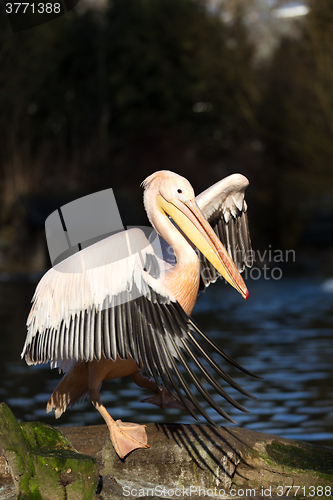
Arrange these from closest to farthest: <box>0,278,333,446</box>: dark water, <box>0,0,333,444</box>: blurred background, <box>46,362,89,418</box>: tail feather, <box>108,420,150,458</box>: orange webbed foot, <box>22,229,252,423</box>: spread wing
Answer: <box>22,229,252,423</box>: spread wing
<box>108,420,150,458</box>: orange webbed foot
<box>46,362,89,418</box>: tail feather
<box>0,278,333,446</box>: dark water
<box>0,0,333,444</box>: blurred background

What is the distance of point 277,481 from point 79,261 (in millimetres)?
1353

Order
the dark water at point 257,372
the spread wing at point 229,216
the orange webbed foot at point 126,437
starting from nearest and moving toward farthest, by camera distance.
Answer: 1. the orange webbed foot at point 126,437
2. the spread wing at point 229,216
3. the dark water at point 257,372

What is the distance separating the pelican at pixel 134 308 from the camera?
2.63m

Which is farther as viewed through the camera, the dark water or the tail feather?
the dark water

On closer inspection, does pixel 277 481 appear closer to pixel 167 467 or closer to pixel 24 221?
pixel 167 467

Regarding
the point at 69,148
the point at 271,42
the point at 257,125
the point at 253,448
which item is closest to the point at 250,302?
the point at 257,125

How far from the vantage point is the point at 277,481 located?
9.59 feet

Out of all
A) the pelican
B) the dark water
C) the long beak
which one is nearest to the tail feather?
the pelican

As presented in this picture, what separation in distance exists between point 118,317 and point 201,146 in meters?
20.7

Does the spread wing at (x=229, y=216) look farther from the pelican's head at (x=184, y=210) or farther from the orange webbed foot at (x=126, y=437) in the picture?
the orange webbed foot at (x=126, y=437)

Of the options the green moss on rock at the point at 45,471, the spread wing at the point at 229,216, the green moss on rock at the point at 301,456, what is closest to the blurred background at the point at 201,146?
the green moss on rock at the point at 301,456

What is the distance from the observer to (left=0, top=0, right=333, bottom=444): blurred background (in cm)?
623

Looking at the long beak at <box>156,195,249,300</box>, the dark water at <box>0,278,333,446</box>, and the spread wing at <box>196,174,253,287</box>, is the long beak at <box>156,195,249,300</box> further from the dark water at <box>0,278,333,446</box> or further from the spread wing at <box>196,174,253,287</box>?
the dark water at <box>0,278,333,446</box>

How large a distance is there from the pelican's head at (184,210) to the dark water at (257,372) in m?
1.76
